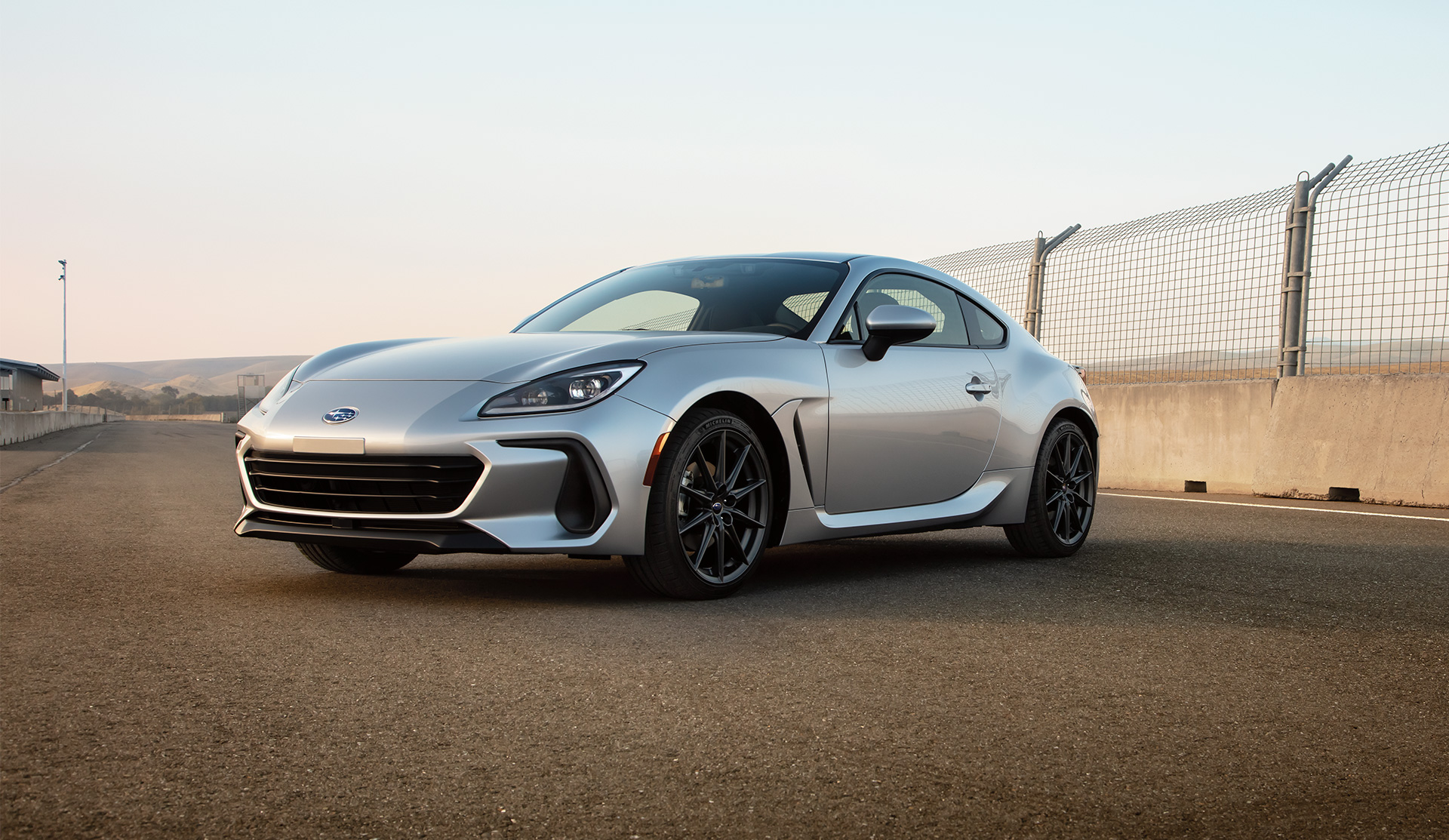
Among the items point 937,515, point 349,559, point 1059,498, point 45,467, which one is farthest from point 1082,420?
point 45,467

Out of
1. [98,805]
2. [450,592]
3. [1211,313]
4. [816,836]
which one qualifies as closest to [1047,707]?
[816,836]

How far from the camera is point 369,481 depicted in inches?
171

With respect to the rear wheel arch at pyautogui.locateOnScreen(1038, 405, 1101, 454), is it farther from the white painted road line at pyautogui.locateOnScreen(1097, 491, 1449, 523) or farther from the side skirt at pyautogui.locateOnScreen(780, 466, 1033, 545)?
the white painted road line at pyautogui.locateOnScreen(1097, 491, 1449, 523)

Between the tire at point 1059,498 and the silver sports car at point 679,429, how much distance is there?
0.02 m

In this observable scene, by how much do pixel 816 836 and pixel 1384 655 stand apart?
257 cm

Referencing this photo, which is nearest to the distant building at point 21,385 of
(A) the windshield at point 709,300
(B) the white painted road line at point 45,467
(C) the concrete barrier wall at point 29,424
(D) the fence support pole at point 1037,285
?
(C) the concrete barrier wall at point 29,424

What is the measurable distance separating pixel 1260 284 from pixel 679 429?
845cm

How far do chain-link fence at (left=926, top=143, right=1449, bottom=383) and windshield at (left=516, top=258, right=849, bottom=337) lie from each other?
6430mm

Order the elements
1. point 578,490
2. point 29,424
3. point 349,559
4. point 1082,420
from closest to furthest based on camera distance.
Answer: point 578,490, point 349,559, point 1082,420, point 29,424

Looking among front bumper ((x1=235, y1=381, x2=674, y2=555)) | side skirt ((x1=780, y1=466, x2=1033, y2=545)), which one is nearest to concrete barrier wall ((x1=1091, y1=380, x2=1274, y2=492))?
side skirt ((x1=780, y1=466, x2=1033, y2=545))

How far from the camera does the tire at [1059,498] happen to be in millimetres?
6344

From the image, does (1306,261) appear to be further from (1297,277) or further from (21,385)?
(21,385)

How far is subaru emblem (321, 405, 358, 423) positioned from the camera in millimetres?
4434

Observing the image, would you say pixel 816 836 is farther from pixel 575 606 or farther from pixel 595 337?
pixel 595 337
